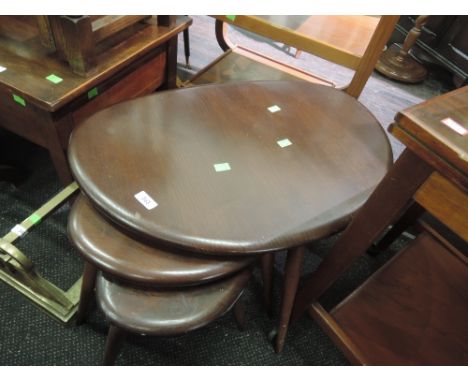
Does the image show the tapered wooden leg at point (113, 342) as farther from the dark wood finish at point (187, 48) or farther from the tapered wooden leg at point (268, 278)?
the dark wood finish at point (187, 48)

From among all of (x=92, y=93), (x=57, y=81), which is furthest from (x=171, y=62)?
(x=57, y=81)

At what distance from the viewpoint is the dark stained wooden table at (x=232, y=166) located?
27.8 inches

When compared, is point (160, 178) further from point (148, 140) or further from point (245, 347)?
point (245, 347)

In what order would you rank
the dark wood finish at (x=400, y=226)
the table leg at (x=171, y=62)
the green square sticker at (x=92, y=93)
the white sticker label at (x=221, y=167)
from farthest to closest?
the table leg at (x=171, y=62), the dark wood finish at (x=400, y=226), the green square sticker at (x=92, y=93), the white sticker label at (x=221, y=167)

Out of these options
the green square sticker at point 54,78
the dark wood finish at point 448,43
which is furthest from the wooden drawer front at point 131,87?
the dark wood finish at point 448,43

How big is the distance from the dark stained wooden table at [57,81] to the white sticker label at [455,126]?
974 mm

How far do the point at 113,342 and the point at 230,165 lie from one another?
2.08ft

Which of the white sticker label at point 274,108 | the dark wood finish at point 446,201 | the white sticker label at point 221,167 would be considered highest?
the dark wood finish at point 446,201

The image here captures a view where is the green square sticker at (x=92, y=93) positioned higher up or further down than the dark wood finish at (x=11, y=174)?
higher up

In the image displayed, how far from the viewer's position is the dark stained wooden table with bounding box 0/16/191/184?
0.98 metres

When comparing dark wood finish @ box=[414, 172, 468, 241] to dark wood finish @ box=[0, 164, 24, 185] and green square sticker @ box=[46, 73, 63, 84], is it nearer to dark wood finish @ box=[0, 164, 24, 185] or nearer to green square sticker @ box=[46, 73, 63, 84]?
green square sticker @ box=[46, 73, 63, 84]

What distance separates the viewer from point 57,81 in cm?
101

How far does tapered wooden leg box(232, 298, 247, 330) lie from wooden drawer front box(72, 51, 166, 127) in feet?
2.79

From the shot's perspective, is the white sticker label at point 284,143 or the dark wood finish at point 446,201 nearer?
the dark wood finish at point 446,201
